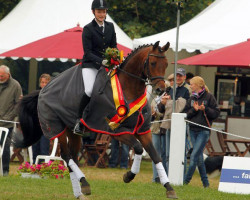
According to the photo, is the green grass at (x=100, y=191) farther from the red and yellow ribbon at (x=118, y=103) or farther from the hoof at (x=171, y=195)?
the red and yellow ribbon at (x=118, y=103)

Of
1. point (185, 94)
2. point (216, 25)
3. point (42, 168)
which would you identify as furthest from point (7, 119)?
point (216, 25)

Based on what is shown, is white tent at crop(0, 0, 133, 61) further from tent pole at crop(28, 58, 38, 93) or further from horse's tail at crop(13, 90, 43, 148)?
horse's tail at crop(13, 90, 43, 148)

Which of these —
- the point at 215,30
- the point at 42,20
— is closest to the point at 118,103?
the point at 215,30

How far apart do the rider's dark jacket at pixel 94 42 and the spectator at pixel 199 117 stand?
10.1ft

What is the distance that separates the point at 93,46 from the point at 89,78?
0.50 metres

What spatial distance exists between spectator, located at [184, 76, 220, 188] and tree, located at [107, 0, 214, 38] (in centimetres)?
1026

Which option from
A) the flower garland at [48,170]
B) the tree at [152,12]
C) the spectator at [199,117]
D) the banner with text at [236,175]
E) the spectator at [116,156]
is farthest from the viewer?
the tree at [152,12]

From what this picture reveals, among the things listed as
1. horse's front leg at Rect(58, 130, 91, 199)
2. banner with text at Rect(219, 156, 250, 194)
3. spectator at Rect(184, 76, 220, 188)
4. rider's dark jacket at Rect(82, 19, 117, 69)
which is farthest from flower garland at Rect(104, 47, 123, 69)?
spectator at Rect(184, 76, 220, 188)

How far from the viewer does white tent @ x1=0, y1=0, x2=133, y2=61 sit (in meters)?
21.0

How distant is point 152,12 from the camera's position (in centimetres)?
2448

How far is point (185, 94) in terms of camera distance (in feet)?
46.9

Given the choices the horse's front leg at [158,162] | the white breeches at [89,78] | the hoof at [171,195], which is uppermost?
the white breeches at [89,78]

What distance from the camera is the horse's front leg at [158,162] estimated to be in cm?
1031

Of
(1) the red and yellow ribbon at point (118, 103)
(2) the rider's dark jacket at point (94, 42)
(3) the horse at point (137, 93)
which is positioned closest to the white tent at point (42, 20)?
(3) the horse at point (137, 93)
